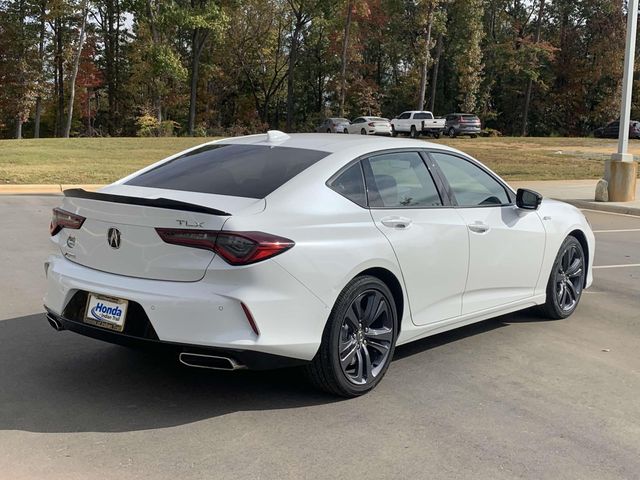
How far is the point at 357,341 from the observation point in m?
4.36

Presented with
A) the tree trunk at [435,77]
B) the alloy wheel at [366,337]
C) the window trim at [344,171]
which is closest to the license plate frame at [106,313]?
the alloy wheel at [366,337]

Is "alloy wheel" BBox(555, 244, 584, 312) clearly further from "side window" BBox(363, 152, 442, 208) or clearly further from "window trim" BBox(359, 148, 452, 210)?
"side window" BBox(363, 152, 442, 208)

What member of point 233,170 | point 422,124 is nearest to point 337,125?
point 422,124

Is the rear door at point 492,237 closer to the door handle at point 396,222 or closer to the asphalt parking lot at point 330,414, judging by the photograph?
the asphalt parking lot at point 330,414

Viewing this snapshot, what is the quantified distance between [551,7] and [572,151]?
33.4 metres

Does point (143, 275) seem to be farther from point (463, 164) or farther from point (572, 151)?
point (572, 151)

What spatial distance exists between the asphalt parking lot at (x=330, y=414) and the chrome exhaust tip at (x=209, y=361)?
34 cm

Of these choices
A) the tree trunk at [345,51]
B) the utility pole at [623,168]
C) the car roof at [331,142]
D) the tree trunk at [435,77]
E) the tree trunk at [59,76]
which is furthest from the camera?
the tree trunk at [435,77]

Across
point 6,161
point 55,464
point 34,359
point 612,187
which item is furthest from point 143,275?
point 6,161

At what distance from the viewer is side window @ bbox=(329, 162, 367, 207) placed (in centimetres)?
446

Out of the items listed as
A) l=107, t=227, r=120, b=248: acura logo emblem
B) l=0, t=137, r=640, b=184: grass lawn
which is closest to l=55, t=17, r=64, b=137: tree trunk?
l=0, t=137, r=640, b=184: grass lawn

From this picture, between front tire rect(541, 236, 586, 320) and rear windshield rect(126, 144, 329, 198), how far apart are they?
2652 mm

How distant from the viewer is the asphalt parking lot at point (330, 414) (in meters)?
3.47

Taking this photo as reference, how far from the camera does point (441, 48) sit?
59312 millimetres
